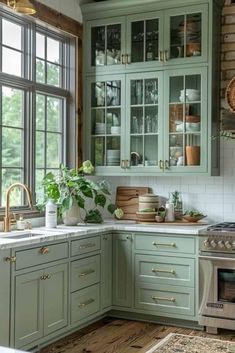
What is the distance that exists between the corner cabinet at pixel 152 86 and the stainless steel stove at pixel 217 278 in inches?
29.0

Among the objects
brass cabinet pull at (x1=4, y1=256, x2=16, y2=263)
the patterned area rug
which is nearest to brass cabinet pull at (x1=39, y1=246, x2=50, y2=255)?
brass cabinet pull at (x1=4, y1=256, x2=16, y2=263)

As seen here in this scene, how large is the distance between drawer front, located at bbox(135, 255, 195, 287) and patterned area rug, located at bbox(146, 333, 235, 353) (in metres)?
0.50

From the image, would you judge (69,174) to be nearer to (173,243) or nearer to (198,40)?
(173,243)

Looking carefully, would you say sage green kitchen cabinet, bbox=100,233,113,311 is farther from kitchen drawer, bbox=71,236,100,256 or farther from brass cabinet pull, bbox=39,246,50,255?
brass cabinet pull, bbox=39,246,50,255

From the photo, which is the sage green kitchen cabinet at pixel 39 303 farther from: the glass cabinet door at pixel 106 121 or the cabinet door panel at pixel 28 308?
the glass cabinet door at pixel 106 121

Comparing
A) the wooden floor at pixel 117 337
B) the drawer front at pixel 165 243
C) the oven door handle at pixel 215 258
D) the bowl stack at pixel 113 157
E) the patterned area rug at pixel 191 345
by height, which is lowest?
the wooden floor at pixel 117 337

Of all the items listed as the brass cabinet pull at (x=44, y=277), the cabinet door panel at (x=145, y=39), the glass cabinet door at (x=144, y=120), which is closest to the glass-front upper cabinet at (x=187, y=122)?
the glass cabinet door at (x=144, y=120)

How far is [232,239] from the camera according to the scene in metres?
4.27

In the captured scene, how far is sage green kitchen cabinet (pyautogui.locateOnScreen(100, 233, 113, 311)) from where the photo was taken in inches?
185

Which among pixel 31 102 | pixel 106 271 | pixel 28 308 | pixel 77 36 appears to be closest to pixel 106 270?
pixel 106 271

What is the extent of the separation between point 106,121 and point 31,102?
879mm

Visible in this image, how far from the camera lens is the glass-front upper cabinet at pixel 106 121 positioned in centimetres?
520

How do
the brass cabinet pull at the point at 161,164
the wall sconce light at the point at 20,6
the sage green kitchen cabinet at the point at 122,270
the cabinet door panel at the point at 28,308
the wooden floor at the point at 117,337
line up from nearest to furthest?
1. the wall sconce light at the point at 20,6
2. the cabinet door panel at the point at 28,308
3. the wooden floor at the point at 117,337
4. the sage green kitchen cabinet at the point at 122,270
5. the brass cabinet pull at the point at 161,164

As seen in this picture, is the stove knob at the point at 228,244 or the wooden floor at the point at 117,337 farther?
the stove knob at the point at 228,244
